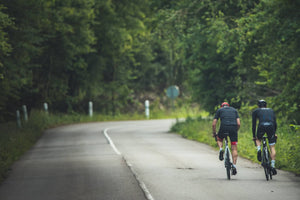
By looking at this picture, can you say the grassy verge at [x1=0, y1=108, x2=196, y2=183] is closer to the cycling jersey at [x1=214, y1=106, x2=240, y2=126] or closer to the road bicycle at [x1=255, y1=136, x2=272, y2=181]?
the cycling jersey at [x1=214, y1=106, x2=240, y2=126]

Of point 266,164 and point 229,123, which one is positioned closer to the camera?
point 266,164

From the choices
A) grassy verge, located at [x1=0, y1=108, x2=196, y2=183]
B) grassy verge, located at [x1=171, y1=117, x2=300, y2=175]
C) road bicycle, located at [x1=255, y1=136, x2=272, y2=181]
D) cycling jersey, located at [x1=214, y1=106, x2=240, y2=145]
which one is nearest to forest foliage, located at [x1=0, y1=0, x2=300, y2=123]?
grassy verge, located at [x1=171, y1=117, x2=300, y2=175]

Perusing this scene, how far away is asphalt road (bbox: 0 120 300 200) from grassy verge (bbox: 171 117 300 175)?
→ 591 millimetres

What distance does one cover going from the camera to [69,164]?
15336mm

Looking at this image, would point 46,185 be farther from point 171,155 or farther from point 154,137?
point 154,137

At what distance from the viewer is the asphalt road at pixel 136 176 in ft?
32.9

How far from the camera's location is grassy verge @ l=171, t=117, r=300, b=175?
13.5m

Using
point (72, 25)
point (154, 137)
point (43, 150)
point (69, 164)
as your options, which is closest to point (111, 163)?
point (69, 164)

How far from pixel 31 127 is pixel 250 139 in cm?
1418

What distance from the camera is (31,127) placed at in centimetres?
2828

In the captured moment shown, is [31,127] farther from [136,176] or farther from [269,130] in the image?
[269,130]

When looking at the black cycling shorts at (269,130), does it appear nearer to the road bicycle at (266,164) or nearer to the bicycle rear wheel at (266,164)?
the road bicycle at (266,164)

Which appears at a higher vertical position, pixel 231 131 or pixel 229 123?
pixel 229 123

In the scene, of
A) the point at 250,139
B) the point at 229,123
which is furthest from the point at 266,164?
the point at 250,139
